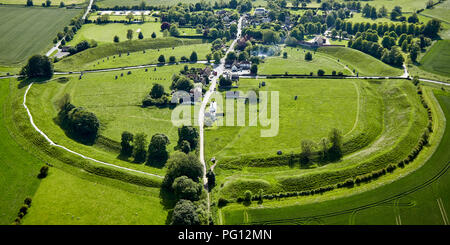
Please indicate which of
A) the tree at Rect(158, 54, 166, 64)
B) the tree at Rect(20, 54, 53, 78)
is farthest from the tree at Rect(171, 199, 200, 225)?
the tree at Rect(20, 54, 53, 78)

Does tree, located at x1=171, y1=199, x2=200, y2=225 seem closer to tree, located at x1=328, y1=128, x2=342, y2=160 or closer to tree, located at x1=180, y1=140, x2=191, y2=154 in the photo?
tree, located at x1=180, y1=140, x2=191, y2=154

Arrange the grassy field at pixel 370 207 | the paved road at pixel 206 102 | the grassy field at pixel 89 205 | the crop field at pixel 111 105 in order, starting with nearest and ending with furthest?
the grassy field at pixel 370 207 < the grassy field at pixel 89 205 < the paved road at pixel 206 102 < the crop field at pixel 111 105

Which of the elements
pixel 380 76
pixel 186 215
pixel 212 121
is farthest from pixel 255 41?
pixel 186 215

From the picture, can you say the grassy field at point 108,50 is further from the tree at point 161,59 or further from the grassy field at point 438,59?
the grassy field at point 438,59

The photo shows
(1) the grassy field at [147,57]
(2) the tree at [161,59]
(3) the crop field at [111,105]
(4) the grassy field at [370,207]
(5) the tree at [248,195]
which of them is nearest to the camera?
(4) the grassy field at [370,207]

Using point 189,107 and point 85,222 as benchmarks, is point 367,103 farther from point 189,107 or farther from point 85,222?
point 85,222

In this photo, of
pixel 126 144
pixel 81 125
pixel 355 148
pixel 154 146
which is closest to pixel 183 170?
pixel 154 146

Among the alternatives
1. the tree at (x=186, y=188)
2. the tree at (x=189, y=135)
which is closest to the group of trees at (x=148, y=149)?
the tree at (x=189, y=135)
